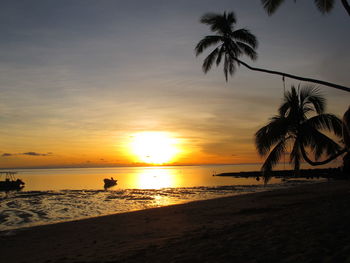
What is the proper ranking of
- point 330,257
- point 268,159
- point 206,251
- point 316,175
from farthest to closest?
point 316,175, point 268,159, point 206,251, point 330,257

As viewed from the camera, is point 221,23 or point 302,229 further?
point 221,23

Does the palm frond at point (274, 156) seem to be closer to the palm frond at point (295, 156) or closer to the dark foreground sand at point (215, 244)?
the palm frond at point (295, 156)

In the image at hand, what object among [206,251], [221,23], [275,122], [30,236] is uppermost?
[221,23]

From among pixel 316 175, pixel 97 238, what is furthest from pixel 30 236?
pixel 316 175

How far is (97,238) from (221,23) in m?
12.3

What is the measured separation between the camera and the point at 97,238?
1178 centimetres

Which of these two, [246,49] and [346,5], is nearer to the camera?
[346,5]

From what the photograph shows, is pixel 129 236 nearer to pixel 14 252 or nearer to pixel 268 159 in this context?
pixel 14 252

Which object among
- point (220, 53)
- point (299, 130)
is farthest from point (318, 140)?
point (220, 53)

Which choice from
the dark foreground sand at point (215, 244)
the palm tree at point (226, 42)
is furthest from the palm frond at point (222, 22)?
the dark foreground sand at point (215, 244)

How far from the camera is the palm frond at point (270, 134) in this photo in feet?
44.9

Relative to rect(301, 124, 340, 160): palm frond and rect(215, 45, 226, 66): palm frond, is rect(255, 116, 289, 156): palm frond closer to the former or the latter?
rect(301, 124, 340, 160): palm frond

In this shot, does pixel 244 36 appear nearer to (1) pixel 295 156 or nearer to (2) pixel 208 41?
(2) pixel 208 41

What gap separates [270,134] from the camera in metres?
13.9
